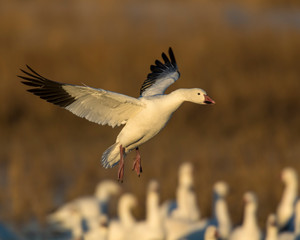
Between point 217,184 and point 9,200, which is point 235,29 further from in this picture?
point 9,200

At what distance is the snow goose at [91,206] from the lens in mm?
8577

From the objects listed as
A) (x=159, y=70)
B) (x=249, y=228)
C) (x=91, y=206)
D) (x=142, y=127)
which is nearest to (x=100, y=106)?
(x=142, y=127)

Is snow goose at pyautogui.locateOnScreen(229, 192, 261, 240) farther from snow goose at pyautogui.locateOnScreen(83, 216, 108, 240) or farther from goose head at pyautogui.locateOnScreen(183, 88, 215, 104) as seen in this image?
goose head at pyautogui.locateOnScreen(183, 88, 215, 104)

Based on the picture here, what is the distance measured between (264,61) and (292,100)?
0.79 m

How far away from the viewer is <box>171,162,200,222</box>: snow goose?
8305 millimetres

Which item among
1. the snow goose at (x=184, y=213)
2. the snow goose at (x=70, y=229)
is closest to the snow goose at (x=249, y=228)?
the snow goose at (x=184, y=213)

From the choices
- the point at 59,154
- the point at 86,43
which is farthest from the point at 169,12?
the point at 59,154

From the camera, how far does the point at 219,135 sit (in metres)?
10.1

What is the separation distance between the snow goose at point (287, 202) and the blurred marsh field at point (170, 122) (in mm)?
357

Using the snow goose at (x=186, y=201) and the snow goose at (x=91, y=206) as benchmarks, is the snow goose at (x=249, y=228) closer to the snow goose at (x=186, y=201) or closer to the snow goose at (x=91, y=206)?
the snow goose at (x=186, y=201)

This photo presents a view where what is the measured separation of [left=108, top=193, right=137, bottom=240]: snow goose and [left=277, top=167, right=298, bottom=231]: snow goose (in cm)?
157

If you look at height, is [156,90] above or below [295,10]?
below

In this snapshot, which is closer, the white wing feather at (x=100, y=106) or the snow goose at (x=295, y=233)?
the white wing feather at (x=100, y=106)

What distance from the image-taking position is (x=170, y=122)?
1028 cm
